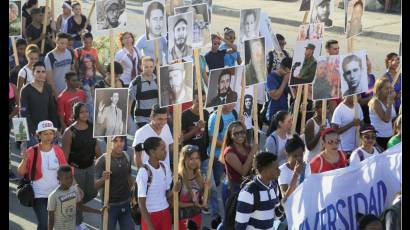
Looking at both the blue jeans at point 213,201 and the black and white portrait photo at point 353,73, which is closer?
the blue jeans at point 213,201

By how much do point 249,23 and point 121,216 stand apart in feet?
11.7

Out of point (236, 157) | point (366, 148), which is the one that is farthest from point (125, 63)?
point (366, 148)

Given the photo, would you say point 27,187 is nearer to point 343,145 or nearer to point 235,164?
point 235,164

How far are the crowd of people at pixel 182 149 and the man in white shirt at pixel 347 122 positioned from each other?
1 centimetres

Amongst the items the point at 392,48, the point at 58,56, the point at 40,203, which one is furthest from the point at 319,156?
the point at 392,48

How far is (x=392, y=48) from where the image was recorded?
2091 cm

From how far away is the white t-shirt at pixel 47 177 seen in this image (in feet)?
31.1

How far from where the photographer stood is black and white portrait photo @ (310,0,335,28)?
12.6m

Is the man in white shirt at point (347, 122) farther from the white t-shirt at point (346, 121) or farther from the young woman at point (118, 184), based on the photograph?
the young woman at point (118, 184)

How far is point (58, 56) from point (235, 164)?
445cm

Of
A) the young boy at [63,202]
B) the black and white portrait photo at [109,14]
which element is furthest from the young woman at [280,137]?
the black and white portrait photo at [109,14]

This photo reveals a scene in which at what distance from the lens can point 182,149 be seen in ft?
30.8

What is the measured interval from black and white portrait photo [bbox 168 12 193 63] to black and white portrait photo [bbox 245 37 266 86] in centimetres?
64

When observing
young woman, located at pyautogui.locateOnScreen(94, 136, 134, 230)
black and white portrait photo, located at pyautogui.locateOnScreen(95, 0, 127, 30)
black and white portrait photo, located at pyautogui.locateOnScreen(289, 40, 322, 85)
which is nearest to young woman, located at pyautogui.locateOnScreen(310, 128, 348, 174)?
black and white portrait photo, located at pyautogui.locateOnScreen(289, 40, 322, 85)
